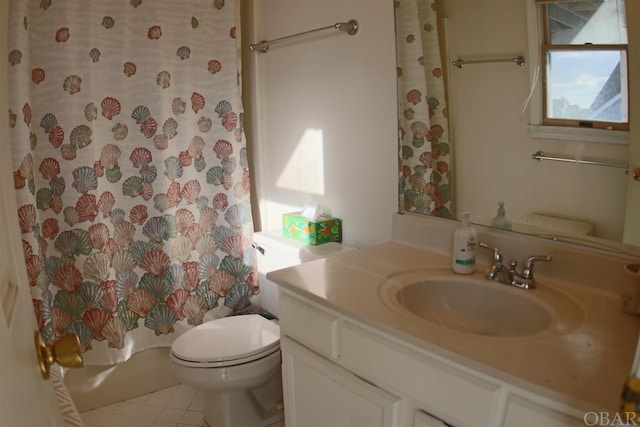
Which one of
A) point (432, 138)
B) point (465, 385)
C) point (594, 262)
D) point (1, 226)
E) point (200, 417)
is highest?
point (432, 138)

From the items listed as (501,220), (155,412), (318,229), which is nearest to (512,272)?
(501,220)

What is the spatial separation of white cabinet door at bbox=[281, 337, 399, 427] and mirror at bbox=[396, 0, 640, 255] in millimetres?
631

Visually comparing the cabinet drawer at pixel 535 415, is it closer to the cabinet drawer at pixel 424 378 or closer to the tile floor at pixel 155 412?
the cabinet drawer at pixel 424 378

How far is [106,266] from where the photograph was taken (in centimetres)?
213

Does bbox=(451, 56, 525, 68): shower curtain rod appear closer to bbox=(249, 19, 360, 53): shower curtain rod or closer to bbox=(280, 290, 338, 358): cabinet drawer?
bbox=(249, 19, 360, 53): shower curtain rod

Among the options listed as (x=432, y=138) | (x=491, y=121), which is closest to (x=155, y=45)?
(x=432, y=138)

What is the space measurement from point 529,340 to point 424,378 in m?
0.24

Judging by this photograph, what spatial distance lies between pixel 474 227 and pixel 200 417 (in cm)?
146

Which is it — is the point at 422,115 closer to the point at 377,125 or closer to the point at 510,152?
the point at 377,125

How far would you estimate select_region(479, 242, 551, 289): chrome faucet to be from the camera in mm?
1329

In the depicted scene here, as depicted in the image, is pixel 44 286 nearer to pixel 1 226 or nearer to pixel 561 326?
pixel 1 226

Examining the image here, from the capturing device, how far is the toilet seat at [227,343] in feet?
5.90

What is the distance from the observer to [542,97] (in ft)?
4.42

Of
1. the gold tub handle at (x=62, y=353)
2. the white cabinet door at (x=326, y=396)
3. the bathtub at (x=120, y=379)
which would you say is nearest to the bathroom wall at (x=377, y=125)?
the white cabinet door at (x=326, y=396)
